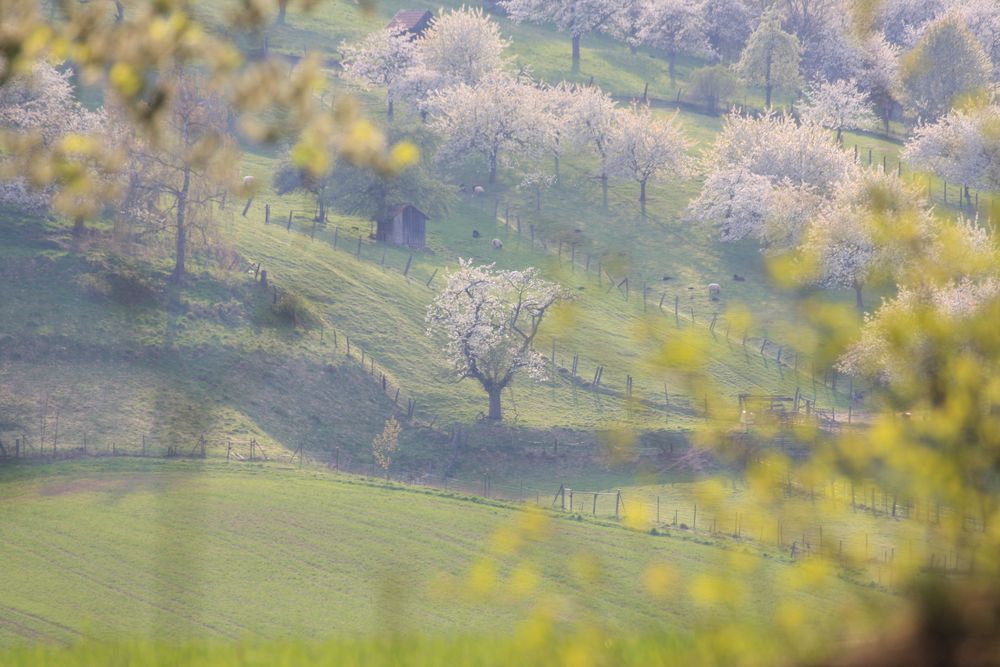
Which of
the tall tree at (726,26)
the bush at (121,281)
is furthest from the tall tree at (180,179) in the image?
the tall tree at (726,26)

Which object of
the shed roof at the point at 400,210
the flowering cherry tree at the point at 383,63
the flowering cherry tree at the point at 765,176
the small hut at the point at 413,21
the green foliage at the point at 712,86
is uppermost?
the small hut at the point at 413,21

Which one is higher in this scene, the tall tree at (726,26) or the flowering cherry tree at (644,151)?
the tall tree at (726,26)

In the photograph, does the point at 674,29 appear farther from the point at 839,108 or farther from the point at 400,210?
the point at 400,210

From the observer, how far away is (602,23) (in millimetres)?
126562

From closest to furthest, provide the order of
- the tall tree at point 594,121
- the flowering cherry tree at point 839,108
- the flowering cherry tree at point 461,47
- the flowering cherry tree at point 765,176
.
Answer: the flowering cherry tree at point 765,176 → the tall tree at point 594,121 → the flowering cherry tree at point 461,47 → the flowering cherry tree at point 839,108

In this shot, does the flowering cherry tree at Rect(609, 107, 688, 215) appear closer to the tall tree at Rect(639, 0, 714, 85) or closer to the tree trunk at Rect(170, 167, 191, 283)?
the tall tree at Rect(639, 0, 714, 85)

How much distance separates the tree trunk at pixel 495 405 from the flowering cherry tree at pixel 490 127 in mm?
37174

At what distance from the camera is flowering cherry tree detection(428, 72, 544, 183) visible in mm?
94875

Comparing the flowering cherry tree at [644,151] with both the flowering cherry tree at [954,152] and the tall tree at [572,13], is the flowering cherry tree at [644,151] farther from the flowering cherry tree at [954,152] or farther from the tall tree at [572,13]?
the tall tree at [572,13]

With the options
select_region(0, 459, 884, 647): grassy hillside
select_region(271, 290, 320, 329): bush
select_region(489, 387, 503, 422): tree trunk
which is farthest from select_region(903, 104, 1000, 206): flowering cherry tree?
select_region(0, 459, 884, 647): grassy hillside

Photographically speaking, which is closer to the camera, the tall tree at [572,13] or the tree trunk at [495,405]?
the tree trunk at [495,405]

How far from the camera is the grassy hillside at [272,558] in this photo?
1361 inches

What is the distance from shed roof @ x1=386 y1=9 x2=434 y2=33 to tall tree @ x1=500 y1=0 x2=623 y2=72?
13.1m

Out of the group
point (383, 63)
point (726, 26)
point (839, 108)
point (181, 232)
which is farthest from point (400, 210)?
point (726, 26)
